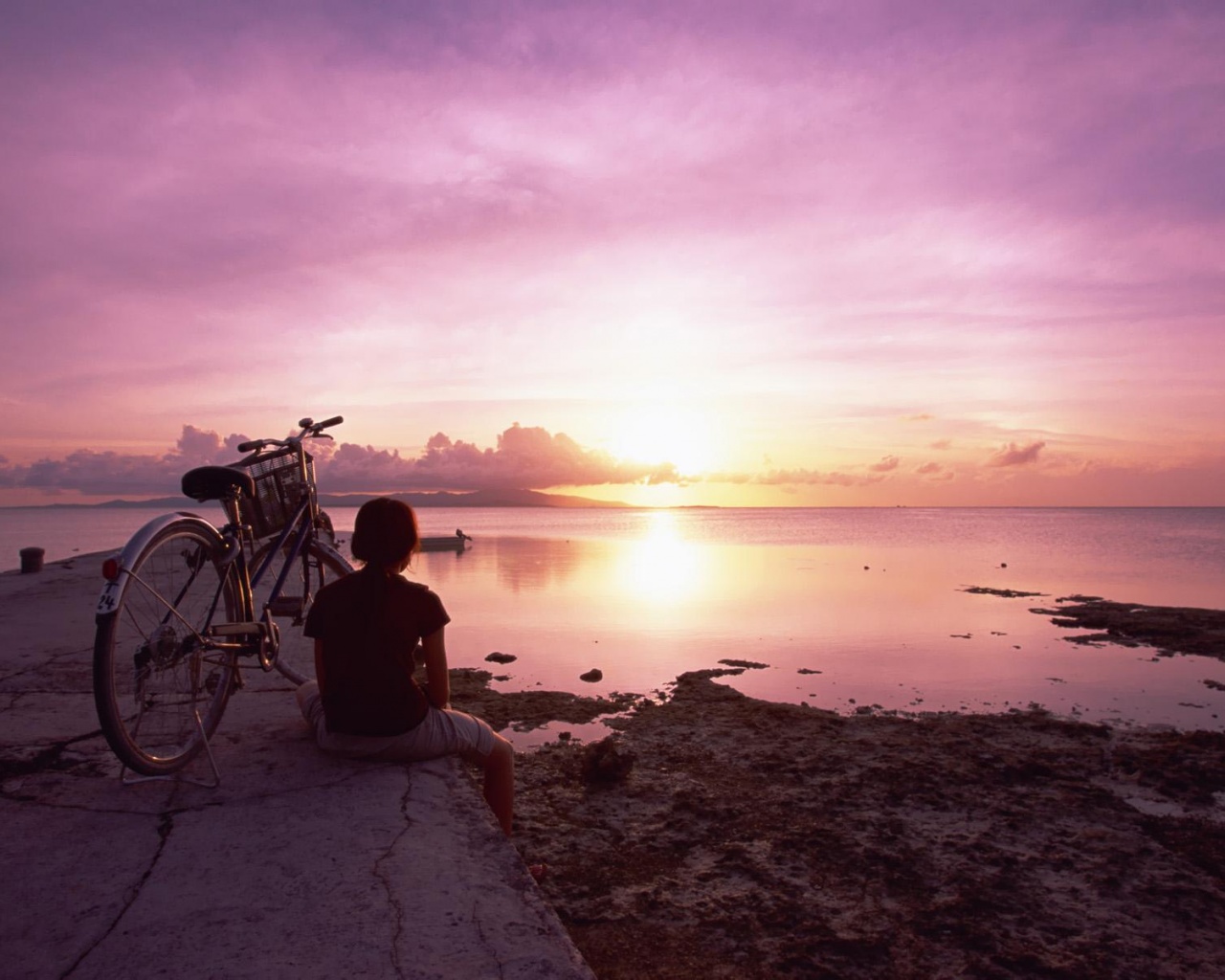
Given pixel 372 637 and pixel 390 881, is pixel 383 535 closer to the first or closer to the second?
pixel 372 637

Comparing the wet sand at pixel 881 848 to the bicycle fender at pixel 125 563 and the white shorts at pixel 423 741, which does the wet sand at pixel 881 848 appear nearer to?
the white shorts at pixel 423 741

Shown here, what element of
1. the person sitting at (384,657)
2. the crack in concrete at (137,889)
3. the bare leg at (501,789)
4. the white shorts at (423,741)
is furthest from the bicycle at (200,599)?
the bare leg at (501,789)

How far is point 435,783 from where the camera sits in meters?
3.51

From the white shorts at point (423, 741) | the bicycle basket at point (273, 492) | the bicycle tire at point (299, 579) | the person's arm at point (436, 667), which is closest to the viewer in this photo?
the person's arm at point (436, 667)

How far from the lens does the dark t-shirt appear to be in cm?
340

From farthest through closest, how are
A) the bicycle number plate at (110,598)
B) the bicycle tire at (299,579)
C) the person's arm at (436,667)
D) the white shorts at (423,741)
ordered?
the bicycle tire at (299,579), the white shorts at (423,741), the person's arm at (436,667), the bicycle number plate at (110,598)

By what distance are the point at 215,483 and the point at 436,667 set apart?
5.62 ft

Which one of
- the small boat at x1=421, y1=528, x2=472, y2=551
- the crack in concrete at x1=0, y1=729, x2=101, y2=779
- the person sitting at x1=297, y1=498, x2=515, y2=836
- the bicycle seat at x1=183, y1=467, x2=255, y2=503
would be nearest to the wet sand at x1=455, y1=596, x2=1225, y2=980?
the person sitting at x1=297, y1=498, x2=515, y2=836

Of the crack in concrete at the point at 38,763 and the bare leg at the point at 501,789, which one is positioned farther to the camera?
the bare leg at the point at 501,789

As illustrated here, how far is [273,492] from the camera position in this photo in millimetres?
4773

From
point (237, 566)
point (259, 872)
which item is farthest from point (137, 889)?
point (237, 566)

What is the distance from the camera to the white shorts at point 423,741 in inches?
142

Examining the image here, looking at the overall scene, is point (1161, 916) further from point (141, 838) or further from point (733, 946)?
point (141, 838)

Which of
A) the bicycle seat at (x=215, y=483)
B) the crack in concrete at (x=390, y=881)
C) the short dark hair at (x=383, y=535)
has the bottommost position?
the crack in concrete at (x=390, y=881)
